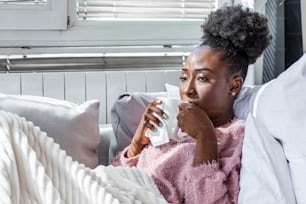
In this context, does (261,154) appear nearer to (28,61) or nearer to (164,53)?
(164,53)

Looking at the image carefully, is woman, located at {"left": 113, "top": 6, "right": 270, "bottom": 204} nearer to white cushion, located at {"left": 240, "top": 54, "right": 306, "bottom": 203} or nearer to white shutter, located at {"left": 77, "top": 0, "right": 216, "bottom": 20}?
white cushion, located at {"left": 240, "top": 54, "right": 306, "bottom": 203}

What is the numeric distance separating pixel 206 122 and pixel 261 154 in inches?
7.0

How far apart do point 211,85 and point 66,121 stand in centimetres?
36

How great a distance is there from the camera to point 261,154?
0.95 metres

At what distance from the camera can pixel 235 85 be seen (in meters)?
1.20

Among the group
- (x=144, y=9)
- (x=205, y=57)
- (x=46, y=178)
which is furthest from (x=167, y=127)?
(x=144, y=9)

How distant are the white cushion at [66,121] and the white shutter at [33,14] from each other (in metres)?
0.44

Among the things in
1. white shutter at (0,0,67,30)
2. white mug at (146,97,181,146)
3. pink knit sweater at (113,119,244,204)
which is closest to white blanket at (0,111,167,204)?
pink knit sweater at (113,119,244,204)

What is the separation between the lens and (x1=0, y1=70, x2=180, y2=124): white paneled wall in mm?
1419

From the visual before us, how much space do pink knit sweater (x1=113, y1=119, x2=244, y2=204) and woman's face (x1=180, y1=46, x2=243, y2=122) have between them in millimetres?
53

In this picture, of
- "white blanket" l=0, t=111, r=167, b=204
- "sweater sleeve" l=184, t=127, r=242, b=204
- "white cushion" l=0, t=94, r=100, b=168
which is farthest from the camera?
"white cushion" l=0, t=94, r=100, b=168

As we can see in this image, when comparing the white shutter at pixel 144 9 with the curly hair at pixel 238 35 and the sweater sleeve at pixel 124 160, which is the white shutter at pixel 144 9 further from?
the sweater sleeve at pixel 124 160

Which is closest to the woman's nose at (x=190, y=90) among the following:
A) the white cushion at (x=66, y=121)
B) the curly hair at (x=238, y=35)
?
the curly hair at (x=238, y=35)

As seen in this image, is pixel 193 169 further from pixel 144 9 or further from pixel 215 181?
pixel 144 9
